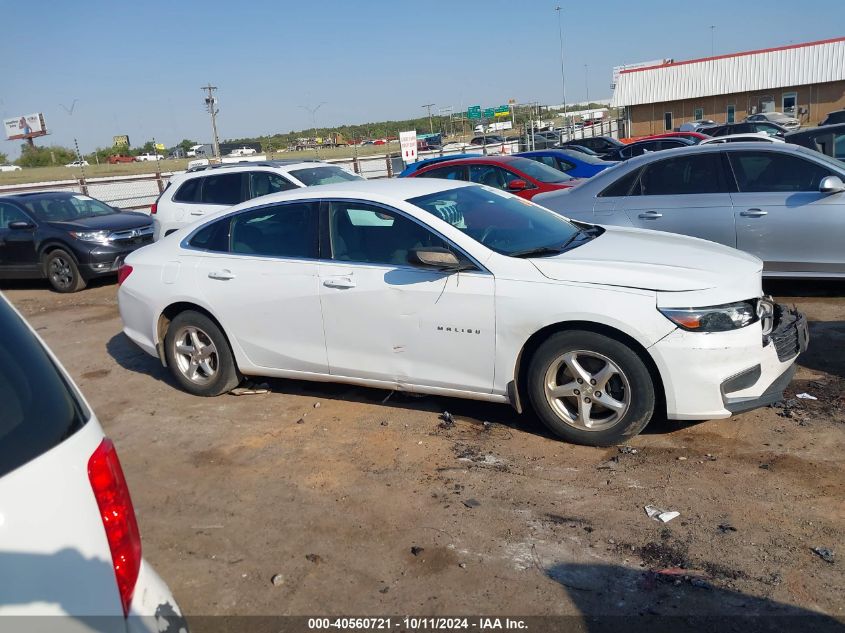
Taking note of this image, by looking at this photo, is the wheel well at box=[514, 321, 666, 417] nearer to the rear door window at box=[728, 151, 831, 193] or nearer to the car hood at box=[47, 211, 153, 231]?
the rear door window at box=[728, 151, 831, 193]

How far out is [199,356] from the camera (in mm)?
6074

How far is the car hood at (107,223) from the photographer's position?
11.8 m

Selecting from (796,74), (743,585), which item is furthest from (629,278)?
(796,74)

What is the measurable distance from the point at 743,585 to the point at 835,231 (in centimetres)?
510

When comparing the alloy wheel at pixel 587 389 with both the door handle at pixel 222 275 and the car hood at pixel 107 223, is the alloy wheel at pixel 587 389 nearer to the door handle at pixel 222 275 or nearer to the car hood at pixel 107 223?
the door handle at pixel 222 275

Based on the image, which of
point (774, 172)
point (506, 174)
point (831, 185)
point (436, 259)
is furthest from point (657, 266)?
point (506, 174)

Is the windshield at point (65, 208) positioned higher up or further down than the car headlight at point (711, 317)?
higher up

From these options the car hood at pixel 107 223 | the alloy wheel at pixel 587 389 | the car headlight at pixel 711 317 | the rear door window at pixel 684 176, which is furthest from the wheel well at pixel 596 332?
the car hood at pixel 107 223

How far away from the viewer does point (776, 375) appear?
15.1ft

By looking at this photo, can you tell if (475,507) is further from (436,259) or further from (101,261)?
(101,261)

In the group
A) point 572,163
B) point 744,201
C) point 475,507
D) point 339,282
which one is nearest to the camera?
point 475,507

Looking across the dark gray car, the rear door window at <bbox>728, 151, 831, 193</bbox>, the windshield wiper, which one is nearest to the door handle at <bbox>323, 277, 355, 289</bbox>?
the windshield wiper

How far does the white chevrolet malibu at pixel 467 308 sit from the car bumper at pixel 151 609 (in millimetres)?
2857

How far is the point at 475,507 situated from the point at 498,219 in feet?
7.16
